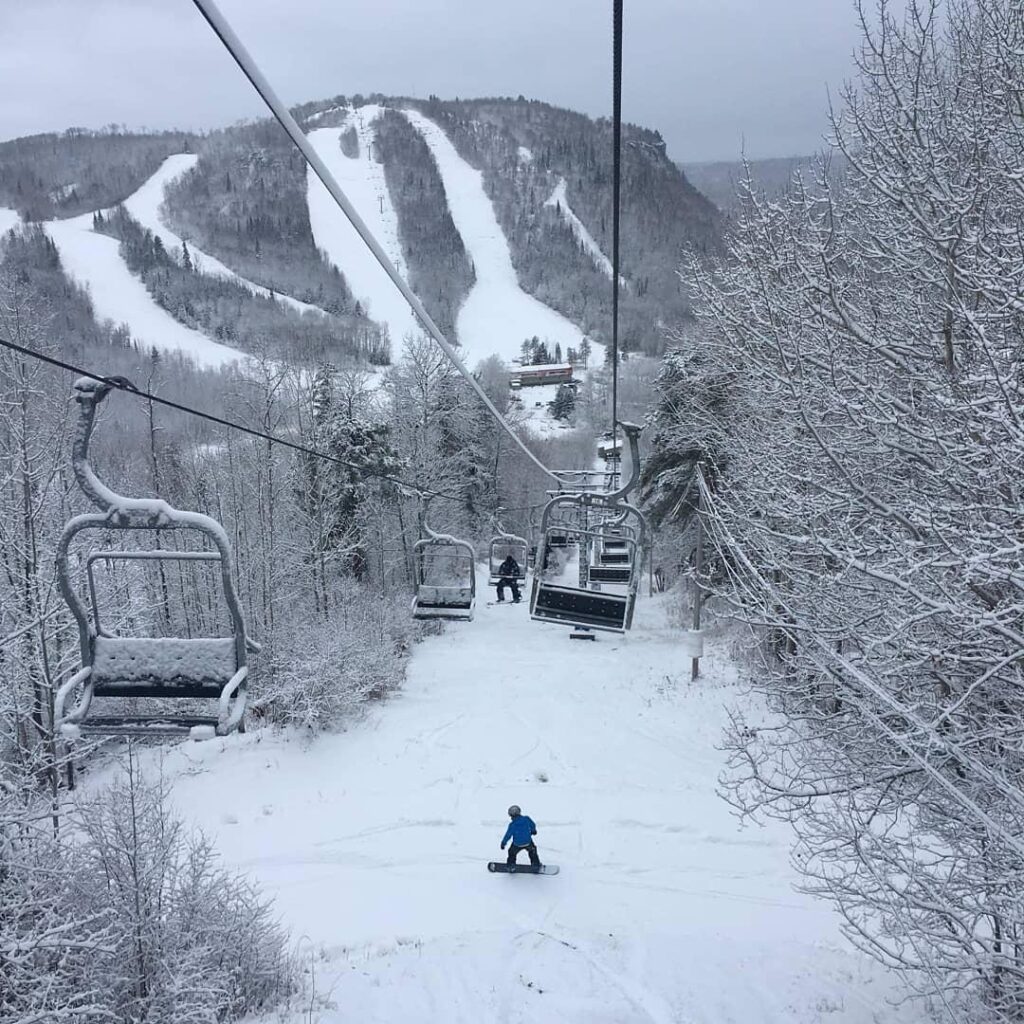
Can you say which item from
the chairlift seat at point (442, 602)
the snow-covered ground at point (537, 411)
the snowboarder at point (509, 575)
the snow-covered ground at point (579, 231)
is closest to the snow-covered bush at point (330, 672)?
the chairlift seat at point (442, 602)

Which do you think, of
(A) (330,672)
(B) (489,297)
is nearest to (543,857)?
(A) (330,672)

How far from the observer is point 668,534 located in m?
26.5

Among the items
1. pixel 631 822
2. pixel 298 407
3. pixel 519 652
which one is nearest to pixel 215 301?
pixel 298 407

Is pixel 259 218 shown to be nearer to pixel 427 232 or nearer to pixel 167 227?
pixel 167 227

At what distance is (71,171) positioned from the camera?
477ft

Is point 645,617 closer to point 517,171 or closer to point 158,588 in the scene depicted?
point 158,588

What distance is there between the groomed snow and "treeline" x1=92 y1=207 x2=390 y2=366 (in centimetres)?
256

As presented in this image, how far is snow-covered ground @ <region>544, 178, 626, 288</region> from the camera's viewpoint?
6152 inches

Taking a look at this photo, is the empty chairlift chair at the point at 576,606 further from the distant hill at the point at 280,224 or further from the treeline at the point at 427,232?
the treeline at the point at 427,232

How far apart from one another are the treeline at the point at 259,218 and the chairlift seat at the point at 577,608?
11957 cm

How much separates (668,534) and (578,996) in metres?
20.5

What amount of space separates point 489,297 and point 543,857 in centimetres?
14218

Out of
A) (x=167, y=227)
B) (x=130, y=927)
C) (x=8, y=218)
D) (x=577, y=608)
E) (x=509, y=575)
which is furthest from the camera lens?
(x=167, y=227)

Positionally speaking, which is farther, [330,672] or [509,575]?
[509,575]
